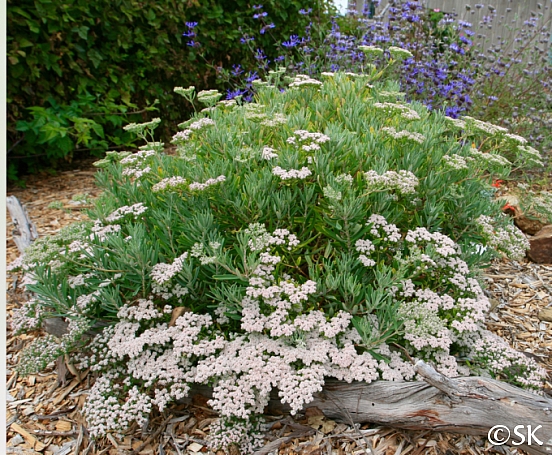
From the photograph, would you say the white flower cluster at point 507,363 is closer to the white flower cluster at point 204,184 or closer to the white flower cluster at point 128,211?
the white flower cluster at point 204,184

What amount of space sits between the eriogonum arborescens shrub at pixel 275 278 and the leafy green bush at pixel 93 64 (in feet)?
8.23

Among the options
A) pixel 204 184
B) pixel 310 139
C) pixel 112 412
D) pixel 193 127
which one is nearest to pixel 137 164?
pixel 193 127

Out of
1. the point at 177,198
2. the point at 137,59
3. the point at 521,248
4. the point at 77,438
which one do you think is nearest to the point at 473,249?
the point at 521,248

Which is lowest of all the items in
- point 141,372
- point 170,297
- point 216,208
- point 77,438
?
point 77,438

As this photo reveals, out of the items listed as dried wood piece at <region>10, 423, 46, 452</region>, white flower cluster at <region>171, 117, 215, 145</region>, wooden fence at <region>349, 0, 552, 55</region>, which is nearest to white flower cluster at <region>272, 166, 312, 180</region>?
white flower cluster at <region>171, 117, 215, 145</region>

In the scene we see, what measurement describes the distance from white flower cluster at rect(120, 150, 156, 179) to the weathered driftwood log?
143 centimetres

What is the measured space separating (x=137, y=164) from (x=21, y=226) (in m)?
1.53

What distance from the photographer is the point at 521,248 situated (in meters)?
2.56

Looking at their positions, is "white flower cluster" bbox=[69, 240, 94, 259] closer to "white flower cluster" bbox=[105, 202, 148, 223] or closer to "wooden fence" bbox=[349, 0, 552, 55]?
"white flower cluster" bbox=[105, 202, 148, 223]

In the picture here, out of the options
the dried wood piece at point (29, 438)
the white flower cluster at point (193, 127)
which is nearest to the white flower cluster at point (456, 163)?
the white flower cluster at point (193, 127)

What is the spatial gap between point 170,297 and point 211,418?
58 cm

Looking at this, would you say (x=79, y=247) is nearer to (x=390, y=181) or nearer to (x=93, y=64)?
(x=390, y=181)

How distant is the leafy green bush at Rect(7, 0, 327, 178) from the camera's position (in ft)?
15.6

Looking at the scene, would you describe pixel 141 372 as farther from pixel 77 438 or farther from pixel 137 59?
pixel 137 59
